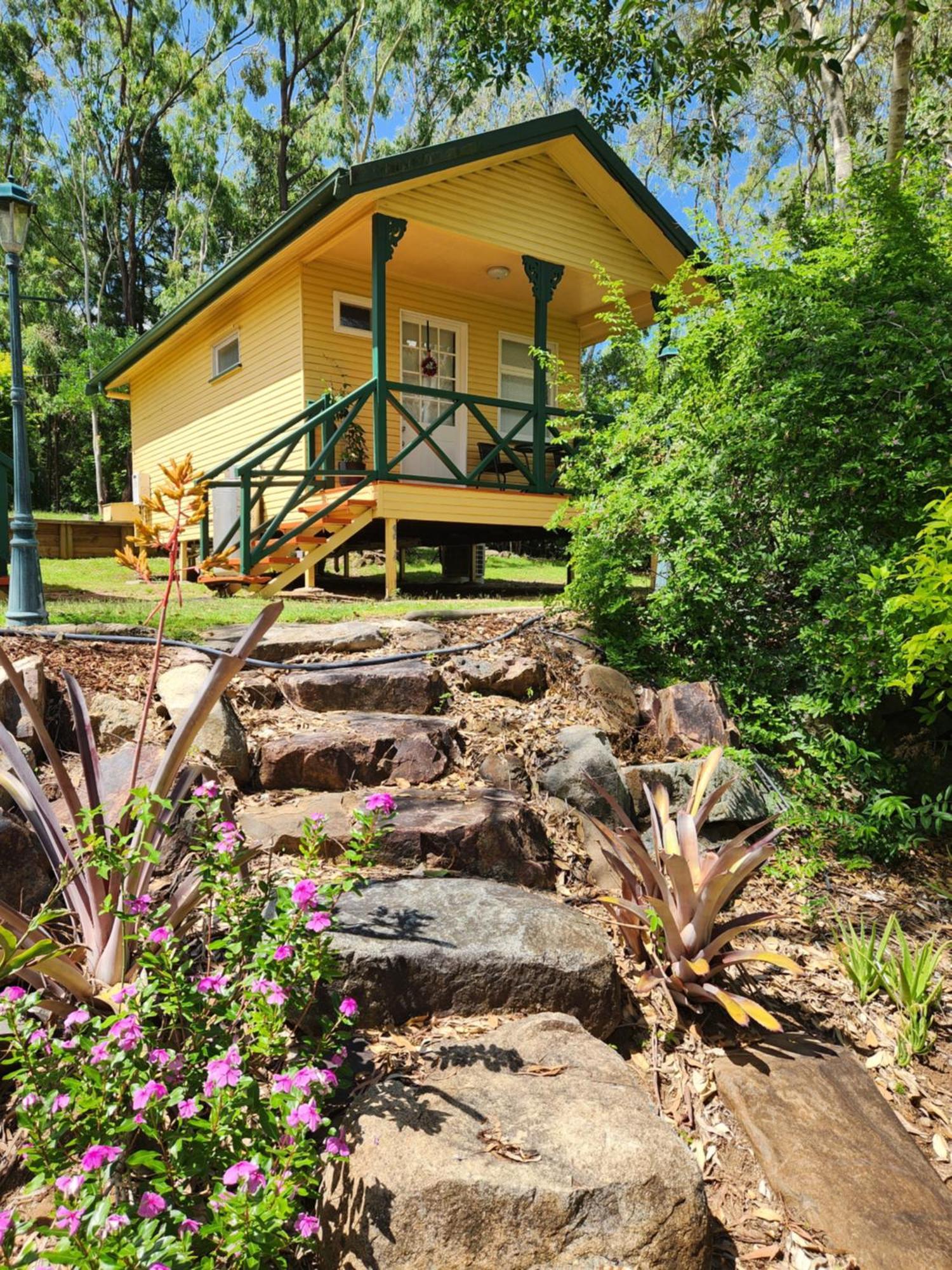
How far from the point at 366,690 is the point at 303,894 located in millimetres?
2278

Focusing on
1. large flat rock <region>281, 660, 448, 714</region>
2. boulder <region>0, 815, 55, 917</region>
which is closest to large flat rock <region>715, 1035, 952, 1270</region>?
boulder <region>0, 815, 55, 917</region>

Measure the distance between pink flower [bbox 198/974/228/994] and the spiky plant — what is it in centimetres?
135

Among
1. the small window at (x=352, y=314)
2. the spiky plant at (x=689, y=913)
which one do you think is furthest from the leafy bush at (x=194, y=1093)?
the small window at (x=352, y=314)

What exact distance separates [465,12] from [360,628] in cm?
542

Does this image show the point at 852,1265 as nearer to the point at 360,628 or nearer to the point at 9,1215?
the point at 9,1215

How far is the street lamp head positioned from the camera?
4.94 metres

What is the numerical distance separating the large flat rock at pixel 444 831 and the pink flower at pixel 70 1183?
1432 mm

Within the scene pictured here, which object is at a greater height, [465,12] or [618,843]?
[465,12]

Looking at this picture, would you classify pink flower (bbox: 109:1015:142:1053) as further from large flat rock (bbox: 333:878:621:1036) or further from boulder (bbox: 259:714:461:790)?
boulder (bbox: 259:714:461:790)

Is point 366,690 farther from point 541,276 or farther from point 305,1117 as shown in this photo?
point 541,276

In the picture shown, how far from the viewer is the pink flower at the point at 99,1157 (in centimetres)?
124

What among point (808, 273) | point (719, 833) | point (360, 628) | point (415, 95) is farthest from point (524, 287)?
point (415, 95)

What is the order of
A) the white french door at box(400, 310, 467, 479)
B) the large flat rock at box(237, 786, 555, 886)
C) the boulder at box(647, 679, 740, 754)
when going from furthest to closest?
1. the white french door at box(400, 310, 467, 479)
2. the boulder at box(647, 679, 740, 754)
3. the large flat rock at box(237, 786, 555, 886)

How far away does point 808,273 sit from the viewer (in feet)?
14.3
